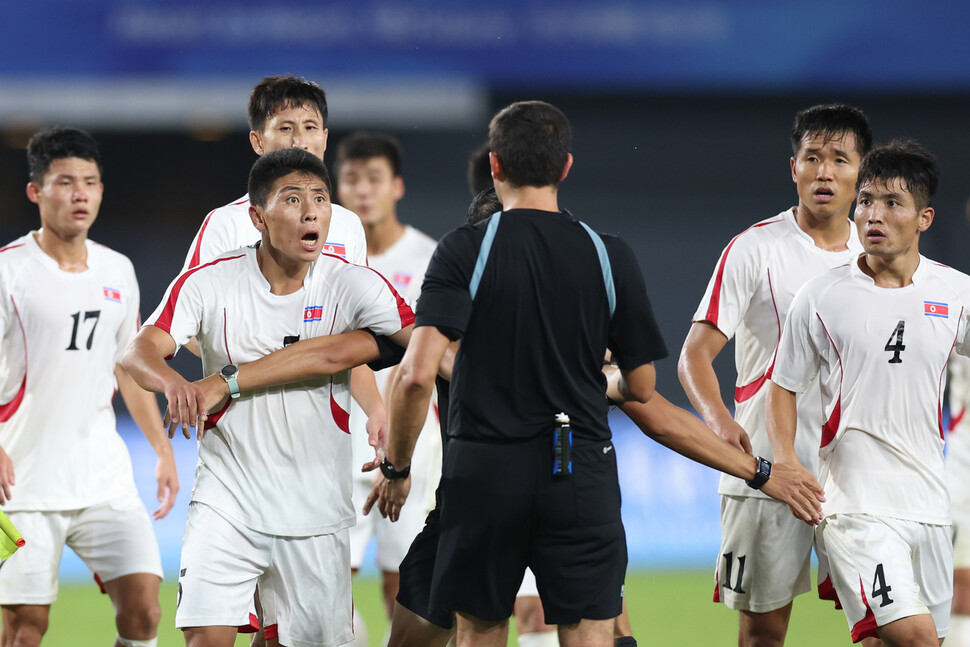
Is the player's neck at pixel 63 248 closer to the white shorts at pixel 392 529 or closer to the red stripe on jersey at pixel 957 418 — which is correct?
the white shorts at pixel 392 529

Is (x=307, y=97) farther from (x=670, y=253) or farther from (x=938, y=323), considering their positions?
(x=670, y=253)

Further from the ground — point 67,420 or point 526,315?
point 526,315

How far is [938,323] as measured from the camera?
484 centimetres

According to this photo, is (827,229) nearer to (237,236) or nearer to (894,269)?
(894,269)

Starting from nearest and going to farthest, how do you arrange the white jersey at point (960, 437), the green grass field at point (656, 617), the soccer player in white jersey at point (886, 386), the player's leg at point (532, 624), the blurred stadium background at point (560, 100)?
1. the soccer player in white jersey at point (886, 386)
2. the player's leg at point (532, 624)
3. the white jersey at point (960, 437)
4. the green grass field at point (656, 617)
5. the blurred stadium background at point (560, 100)

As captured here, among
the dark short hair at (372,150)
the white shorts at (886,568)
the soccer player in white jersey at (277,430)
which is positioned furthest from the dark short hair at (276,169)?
the dark short hair at (372,150)

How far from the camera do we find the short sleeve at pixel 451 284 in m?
3.81

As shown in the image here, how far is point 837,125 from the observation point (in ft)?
17.5

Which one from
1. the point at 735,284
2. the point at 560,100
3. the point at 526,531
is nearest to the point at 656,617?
the point at 735,284

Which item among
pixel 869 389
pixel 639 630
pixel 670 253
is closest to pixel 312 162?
pixel 869 389

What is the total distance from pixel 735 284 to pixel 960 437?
81.1 inches

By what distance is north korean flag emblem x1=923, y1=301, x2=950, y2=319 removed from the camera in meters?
4.85

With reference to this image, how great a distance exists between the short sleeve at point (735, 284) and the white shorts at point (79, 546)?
2717 mm

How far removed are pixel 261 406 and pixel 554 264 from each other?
1257 mm
